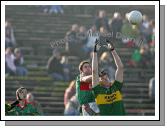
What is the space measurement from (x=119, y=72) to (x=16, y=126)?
2.26m

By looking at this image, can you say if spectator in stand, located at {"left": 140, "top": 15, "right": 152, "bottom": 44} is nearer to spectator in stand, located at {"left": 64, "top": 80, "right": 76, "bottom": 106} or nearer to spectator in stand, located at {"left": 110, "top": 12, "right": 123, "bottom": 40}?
spectator in stand, located at {"left": 110, "top": 12, "right": 123, "bottom": 40}

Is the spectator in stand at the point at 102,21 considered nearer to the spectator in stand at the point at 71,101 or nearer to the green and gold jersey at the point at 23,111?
the spectator in stand at the point at 71,101

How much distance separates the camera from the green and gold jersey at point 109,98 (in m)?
16.0

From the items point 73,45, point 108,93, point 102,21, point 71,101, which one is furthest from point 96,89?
point 102,21

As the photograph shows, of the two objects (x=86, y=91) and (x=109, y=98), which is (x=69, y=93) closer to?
(x=86, y=91)

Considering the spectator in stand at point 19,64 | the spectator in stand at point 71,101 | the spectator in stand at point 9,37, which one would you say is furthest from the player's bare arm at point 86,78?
the spectator in stand at point 9,37

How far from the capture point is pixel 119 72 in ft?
53.0

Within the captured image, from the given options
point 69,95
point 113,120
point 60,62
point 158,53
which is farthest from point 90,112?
point 60,62

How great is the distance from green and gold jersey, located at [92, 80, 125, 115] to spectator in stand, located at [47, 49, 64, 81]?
741cm

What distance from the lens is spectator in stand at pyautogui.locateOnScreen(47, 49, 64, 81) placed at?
23.5 meters

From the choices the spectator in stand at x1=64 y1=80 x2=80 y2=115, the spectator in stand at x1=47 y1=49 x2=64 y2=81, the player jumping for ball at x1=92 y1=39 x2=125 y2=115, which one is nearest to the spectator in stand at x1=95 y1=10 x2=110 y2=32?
the spectator in stand at x1=47 y1=49 x2=64 y2=81

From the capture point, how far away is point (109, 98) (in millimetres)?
16016

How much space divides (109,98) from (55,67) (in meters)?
7.54

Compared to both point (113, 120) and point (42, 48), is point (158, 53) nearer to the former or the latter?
point (113, 120)
